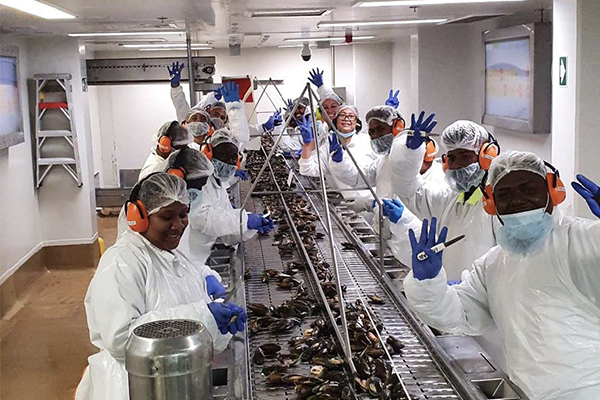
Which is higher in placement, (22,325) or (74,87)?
(74,87)

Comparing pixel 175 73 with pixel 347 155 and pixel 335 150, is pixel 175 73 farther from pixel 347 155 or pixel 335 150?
pixel 335 150

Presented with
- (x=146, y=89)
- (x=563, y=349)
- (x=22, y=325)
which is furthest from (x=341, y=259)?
(x=146, y=89)

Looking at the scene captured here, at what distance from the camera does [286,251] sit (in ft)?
12.6

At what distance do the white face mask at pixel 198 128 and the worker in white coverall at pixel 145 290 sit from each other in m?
2.79

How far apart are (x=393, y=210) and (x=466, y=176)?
42 centimetres

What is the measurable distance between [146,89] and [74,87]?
171 inches

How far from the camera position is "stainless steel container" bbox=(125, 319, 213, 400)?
4.05ft

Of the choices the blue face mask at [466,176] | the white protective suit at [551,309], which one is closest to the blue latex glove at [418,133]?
the blue face mask at [466,176]

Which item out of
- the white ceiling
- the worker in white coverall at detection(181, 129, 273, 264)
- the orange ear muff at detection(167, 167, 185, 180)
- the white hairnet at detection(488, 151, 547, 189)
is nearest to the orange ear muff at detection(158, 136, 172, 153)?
the worker in white coverall at detection(181, 129, 273, 264)

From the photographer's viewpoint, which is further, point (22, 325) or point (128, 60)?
point (128, 60)

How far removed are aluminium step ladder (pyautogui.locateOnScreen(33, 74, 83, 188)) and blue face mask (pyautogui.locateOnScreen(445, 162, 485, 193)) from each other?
503cm

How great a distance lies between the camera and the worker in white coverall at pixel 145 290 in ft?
6.63

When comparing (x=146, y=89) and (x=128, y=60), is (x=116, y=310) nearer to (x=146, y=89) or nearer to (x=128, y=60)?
(x=128, y=60)

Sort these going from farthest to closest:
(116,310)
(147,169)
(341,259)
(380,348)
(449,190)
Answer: (147,169)
(341,259)
(449,190)
(380,348)
(116,310)
